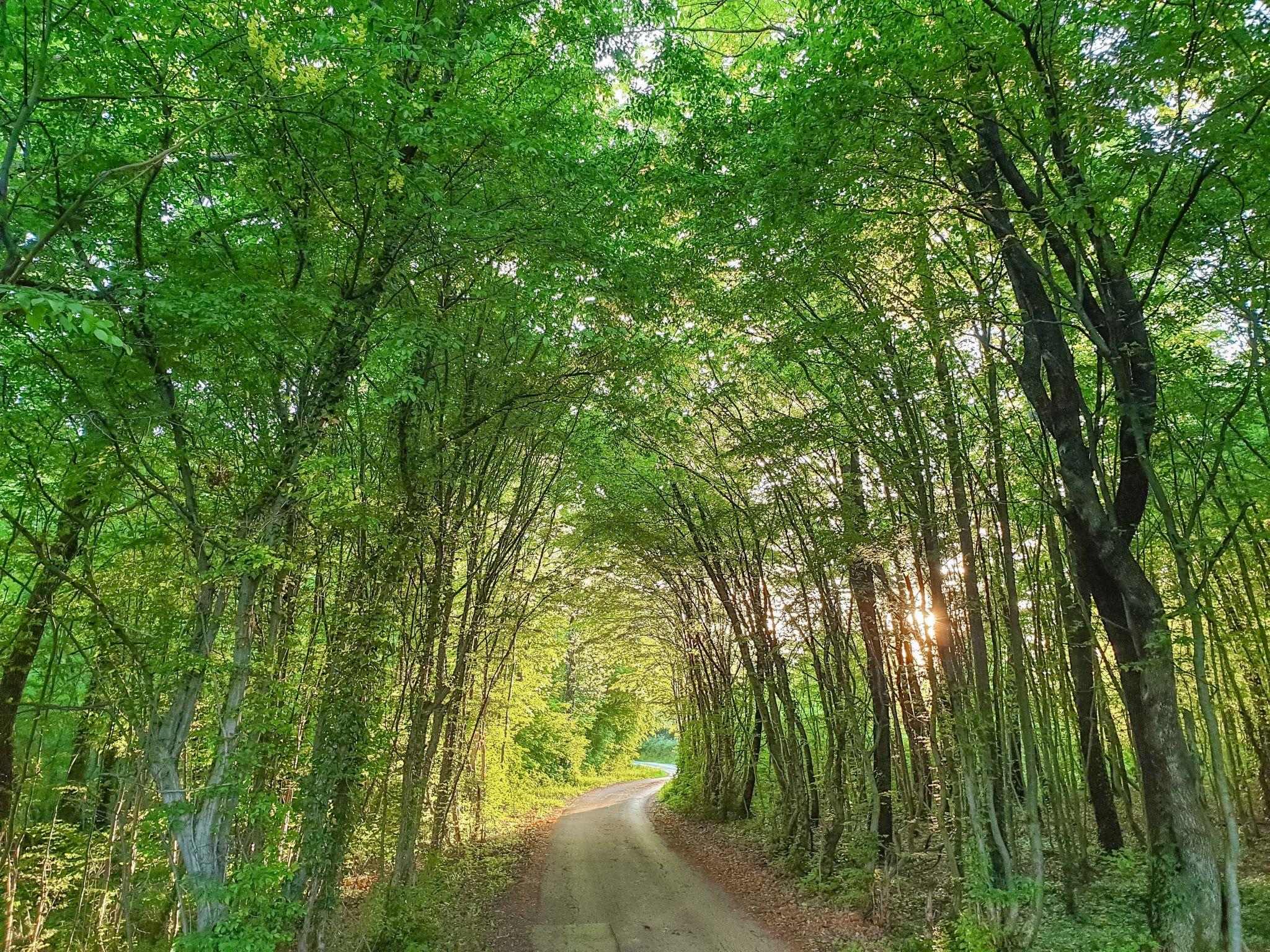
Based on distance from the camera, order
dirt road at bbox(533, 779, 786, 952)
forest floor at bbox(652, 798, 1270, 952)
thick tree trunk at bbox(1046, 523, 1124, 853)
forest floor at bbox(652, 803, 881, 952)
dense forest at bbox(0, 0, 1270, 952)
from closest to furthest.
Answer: dense forest at bbox(0, 0, 1270, 952) < forest floor at bbox(652, 798, 1270, 952) < forest floor at bbox(652, 803, 881, 952) < dirt road at bbox(533, 779, 786, 952) < thick tree trunk at bbox(1046, 523, 1124, 853)

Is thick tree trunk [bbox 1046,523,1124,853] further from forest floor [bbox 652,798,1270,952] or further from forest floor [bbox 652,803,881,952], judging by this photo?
forest floor [bbox 652,803,881,952]

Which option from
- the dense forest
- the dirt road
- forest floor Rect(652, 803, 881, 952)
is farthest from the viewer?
the dirt road

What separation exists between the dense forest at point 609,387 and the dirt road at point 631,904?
1.37 metres

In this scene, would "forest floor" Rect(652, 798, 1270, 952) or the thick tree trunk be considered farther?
the thick tree trunk

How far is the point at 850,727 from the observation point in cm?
789

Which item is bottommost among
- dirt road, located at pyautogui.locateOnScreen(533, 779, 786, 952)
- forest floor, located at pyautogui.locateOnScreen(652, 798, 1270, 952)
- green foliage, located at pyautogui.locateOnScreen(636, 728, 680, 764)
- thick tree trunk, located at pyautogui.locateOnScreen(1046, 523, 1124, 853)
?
green foliage, located at pyautogui.locateOnScreen(636, 728, 680, 764)

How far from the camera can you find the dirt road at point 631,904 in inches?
258

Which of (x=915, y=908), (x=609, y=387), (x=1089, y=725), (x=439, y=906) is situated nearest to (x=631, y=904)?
(x=439, y=906)

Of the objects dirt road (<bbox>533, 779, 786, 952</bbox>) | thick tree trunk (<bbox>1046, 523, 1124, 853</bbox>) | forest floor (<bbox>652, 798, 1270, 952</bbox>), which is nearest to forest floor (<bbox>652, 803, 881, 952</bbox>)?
forest floor (<bbox>652, 798, 1270, 952</bbox>)

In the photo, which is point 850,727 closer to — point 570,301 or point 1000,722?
point 1000,722

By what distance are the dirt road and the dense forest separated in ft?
4.49

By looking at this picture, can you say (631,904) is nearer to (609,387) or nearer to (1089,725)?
(1089,725)

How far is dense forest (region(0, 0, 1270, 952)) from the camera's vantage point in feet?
12.9

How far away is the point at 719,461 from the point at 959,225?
4448 millimetres
